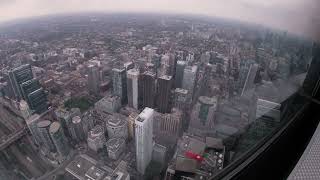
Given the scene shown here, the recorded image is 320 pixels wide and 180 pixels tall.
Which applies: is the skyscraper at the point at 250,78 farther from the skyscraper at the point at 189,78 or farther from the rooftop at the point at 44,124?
the rooftop at the point at 44,124

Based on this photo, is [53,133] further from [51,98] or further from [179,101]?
[179,101]

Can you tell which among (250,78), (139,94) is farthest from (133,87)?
(250,78)

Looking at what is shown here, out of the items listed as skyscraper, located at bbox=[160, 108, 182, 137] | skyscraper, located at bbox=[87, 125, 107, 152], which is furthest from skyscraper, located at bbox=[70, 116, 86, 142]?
skyscraper, located at bbox=[160, 108, 182, 137]

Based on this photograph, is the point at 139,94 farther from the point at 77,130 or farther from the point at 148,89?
the point at 77,130

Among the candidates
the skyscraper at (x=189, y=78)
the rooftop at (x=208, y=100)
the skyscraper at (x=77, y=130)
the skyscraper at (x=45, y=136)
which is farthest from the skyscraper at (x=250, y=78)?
the skyscraper at (x=45, y=136)

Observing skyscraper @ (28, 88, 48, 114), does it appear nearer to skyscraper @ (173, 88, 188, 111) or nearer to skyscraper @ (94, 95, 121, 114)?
skyscraper @ (94, 95, 121, 114)

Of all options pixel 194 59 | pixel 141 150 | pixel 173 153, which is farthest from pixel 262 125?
pixel 194 59
